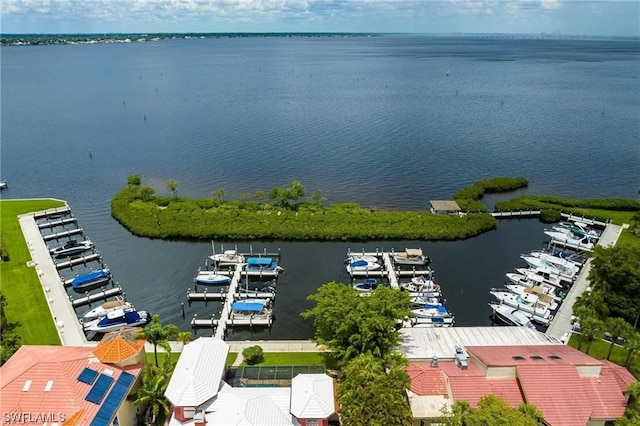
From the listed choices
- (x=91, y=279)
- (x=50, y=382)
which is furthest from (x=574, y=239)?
(x=91, y=279)

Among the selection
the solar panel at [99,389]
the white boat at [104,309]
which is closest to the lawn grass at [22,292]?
the white boat at [104,309]

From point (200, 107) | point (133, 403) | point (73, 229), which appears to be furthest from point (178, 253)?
point (200, 107)

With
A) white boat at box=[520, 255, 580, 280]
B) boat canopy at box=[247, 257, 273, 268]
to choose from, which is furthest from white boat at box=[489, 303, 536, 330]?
boat canopy at box=[247, 257, 273, 268]

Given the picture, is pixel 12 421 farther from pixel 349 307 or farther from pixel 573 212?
pixel 573 212

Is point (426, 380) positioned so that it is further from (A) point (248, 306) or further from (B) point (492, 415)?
(A) point (248, 306)

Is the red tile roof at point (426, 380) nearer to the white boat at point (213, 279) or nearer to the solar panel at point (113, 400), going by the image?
the solar panel at point (113, 400)
